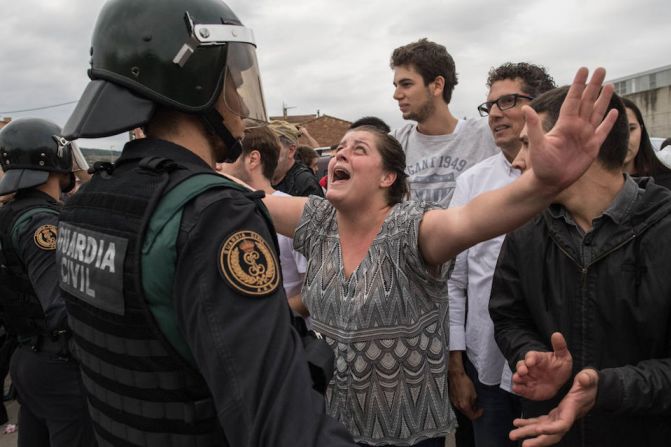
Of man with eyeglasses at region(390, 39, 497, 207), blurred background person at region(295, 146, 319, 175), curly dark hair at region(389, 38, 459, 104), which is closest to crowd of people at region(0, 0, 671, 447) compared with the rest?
man with eyeglasses at region(390, 39, 497, 207)

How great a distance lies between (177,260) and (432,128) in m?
2.76

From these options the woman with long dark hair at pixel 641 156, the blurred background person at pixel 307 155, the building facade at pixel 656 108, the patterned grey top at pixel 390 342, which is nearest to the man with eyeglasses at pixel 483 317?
the patterned grey top at pixel 390 342

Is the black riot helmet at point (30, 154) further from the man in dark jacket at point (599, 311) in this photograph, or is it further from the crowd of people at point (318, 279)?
the man in dark jacket at point (599, 311)

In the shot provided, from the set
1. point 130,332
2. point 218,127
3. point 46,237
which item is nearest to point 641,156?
point 218,127

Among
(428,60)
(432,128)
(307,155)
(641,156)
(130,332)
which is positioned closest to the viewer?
(130,332)

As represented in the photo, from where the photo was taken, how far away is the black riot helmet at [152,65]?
129cm

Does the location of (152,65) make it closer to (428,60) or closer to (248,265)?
(248,265)

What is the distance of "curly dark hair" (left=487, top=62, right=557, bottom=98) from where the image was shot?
3.04m

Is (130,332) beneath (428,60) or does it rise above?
beneath

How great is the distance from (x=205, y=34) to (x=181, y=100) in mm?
203

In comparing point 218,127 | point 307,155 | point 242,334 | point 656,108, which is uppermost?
point 656,108

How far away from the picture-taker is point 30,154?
10.3 feet

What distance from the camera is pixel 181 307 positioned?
1.04 metres

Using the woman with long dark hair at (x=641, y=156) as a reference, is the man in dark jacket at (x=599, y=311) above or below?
below
